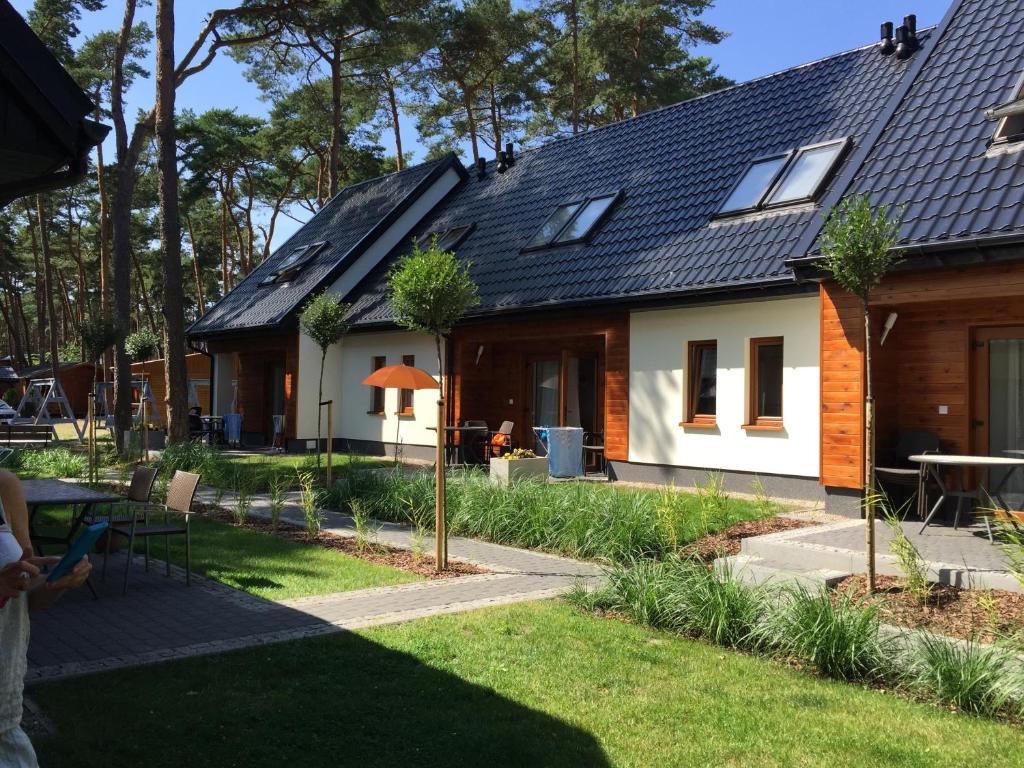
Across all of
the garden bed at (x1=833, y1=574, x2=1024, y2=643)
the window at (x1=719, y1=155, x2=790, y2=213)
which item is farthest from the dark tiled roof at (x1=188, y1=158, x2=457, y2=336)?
the garden bed at (x1=833, y1=574, x2=1024, y2=643)

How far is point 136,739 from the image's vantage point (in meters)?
4.07

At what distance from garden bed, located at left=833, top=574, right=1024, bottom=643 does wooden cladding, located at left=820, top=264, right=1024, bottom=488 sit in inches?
134

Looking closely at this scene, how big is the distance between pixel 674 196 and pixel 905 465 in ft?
21.9

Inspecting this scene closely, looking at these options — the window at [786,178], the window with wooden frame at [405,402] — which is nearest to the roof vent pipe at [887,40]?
the window at [786,178]

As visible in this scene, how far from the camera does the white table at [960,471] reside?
7.82 metres

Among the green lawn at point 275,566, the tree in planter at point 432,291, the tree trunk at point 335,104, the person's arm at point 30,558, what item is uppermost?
the tree trunk at point 335,104

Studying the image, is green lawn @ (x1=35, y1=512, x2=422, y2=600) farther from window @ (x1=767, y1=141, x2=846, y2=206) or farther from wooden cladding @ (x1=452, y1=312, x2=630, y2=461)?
window @ (x1=767, y1=141, x2=846, y2=206)

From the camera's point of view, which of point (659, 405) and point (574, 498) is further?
point (659, 405)

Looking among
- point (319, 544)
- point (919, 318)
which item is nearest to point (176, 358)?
point (319, 544)

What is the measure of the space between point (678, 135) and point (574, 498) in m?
9.58

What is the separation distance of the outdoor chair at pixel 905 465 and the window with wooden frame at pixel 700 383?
10.4 ft

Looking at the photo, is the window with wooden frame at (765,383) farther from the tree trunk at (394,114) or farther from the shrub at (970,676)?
the tree trunk at (394,114)

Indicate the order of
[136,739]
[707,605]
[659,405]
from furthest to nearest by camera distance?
[659,405], [707,605], [136,739]

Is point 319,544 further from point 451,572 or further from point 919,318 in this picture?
point 919,318
